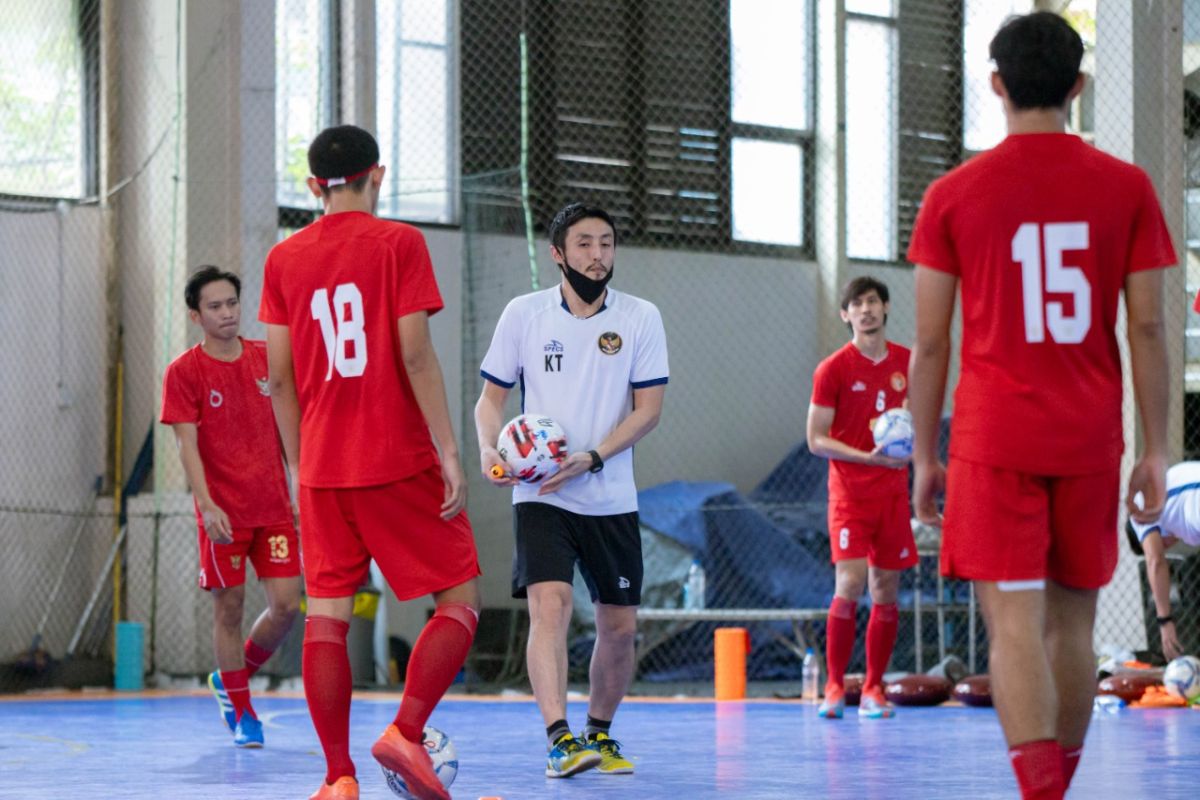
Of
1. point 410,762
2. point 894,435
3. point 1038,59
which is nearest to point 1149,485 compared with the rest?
point 1038,59

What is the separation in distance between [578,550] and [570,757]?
0.73 m

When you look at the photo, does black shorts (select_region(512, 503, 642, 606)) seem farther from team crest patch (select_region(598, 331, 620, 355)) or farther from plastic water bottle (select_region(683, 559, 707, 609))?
plastic water bottle (select_region(683, 559, 707, 609))

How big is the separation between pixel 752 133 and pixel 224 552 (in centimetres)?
920

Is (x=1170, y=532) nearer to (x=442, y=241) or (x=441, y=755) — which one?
(x=441, y=755)

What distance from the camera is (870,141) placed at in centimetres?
1650

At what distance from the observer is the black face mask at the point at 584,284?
20.8 ft

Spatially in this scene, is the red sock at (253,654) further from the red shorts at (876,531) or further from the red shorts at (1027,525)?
the red shorts at (1027,525)

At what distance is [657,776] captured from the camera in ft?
20.5

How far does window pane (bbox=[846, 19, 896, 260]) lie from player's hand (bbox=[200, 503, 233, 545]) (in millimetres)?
9889

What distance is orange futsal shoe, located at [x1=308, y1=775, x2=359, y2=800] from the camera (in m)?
4.78

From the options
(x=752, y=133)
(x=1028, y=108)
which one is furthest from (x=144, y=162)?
(x=1028, y=108)

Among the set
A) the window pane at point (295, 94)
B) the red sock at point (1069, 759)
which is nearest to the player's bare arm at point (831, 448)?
the red sock at point (1069, 759)

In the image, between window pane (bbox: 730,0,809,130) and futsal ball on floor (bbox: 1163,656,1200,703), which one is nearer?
futsal ball on floor (bbox: 1163,656,1200,703)

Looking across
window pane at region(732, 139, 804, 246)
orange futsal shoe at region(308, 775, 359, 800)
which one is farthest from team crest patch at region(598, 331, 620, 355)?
window pane at region(732, 139, 804, 246)
